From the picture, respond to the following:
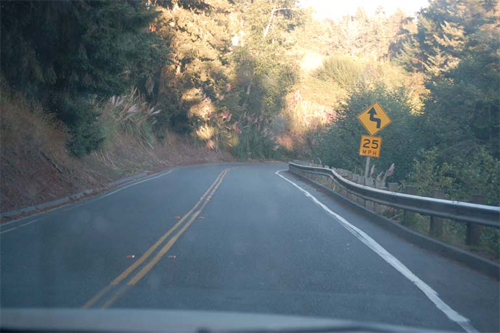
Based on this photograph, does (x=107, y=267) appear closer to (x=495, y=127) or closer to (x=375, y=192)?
(x=375, y=192)

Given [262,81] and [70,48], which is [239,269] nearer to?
[70,48]

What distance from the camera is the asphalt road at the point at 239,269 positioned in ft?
20.8

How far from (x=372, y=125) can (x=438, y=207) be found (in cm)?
813

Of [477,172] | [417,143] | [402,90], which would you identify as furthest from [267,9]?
[477,172]

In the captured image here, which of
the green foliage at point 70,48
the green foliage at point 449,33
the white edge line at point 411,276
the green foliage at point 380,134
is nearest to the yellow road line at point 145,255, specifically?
the white edge line at point 411,276

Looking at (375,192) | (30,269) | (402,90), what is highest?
(402,90)

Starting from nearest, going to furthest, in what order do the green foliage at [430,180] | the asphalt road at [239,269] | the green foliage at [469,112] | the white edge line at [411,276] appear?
the white edge line at [411,276], the asphalt road at [239,269], the green foliage at [430,180], the green foliage at [469,112]

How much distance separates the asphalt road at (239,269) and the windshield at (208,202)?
0.15ft

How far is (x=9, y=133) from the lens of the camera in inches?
647

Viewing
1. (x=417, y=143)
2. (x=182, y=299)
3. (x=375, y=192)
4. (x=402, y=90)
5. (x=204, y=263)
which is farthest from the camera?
(x=402, y=90)

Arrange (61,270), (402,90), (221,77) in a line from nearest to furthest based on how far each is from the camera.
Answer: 1. (61,270)
2. (402,90)
3. (221,77)

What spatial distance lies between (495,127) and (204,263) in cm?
2020

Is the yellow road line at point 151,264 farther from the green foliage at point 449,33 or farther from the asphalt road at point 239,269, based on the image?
the green foliage at point 449,33

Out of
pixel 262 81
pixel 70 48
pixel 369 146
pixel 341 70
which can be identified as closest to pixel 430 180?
pixel 369 146
